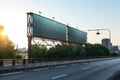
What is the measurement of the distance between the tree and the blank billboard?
48.7ft

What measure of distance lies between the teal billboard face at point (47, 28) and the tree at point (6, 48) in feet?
26.9

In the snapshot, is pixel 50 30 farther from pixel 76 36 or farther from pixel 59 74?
pixel 59 74

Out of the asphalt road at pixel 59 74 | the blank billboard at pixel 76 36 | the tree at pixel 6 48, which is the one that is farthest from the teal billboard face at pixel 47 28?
the asphalt road at pixel 59 74

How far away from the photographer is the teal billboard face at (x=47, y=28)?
52.6 m

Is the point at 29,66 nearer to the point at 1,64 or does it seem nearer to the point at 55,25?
the point at 1,64

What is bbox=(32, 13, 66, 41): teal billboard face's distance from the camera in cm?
5261

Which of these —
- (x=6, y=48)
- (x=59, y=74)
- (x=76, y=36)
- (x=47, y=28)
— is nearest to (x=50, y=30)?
(x=47, y=28)

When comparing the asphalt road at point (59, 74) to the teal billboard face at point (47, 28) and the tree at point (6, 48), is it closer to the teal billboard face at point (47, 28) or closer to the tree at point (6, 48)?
the teal billboard face at point (47, 28)

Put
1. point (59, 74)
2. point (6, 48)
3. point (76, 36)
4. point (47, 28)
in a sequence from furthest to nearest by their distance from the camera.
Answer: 1. point (76, 36)
2. point (6, 48)
3. point (47, 28)
4. point (59, 74)

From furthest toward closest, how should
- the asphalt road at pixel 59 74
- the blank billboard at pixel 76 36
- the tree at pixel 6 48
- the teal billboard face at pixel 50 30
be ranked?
the blank billboard at pixel 76 36, the tree at pixel 6 48, the teal billboard face at pixel 50 30, the asphalt road at pixel 59 74

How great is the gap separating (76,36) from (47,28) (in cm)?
2573

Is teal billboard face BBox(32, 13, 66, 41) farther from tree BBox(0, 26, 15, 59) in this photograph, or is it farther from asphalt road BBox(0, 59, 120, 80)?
asphalt road BBox(0, 59, 120, 80)


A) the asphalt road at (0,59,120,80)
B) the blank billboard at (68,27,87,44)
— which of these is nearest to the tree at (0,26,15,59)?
the blank billboard at (68,27,87,44)

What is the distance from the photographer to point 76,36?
83.4m
